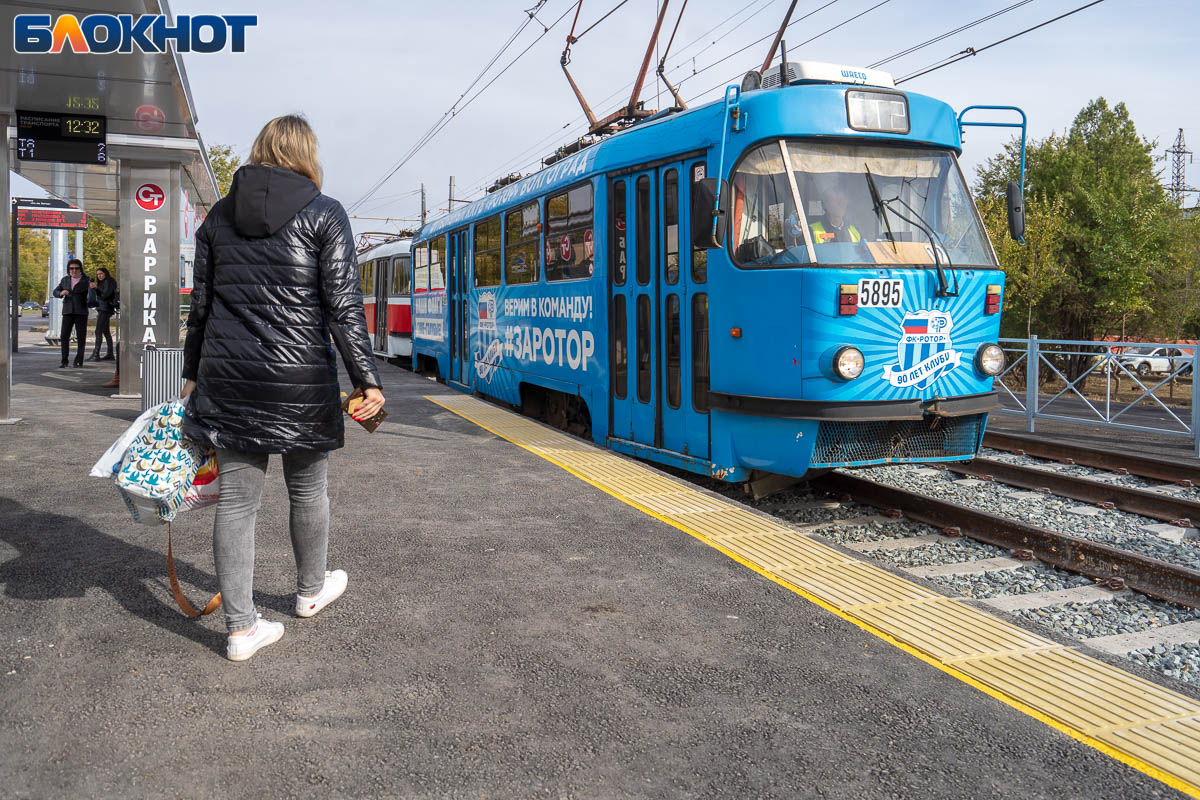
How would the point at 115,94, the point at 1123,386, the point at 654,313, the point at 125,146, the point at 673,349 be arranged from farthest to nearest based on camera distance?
the point at 1123,386 < the point at 125,146 < the point at 115,94 < the point at 654,313 < the point at 673,349

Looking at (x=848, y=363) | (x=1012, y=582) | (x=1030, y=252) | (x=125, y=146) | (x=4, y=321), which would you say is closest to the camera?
(x=1012, y=582)

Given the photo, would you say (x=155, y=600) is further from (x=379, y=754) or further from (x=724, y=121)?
Result: (x=724, y=121)

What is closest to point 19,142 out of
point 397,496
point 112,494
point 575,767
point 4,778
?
point 112,494

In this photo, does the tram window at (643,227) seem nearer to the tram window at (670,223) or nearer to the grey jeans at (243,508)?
the tram window at (670,223)

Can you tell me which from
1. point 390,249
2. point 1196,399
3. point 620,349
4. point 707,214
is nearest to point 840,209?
point 707,214

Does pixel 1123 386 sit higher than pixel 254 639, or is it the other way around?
pixel 1123 386

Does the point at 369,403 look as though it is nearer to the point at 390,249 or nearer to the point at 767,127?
the point at 767,127

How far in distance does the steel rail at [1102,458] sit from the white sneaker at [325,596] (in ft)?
26.6

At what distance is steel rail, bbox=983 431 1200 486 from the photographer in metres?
9.23

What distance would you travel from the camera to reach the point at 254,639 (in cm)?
360

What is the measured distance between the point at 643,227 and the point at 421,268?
995cm

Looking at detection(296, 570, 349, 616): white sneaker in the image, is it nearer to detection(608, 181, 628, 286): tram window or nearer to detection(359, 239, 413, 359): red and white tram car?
detection(608, 181, 628, 286): tram window

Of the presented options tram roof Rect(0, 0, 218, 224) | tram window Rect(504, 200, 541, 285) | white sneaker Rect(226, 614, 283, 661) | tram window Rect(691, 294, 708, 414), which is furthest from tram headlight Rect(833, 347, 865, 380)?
tram roof Rect(0, 0, 218, 224)

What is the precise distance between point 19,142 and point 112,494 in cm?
706
